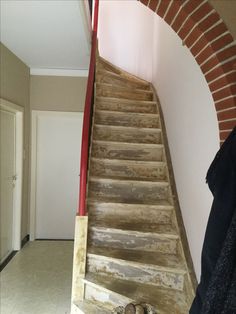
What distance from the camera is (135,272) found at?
2195 mm

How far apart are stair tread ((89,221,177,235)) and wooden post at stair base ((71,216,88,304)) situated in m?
0.33

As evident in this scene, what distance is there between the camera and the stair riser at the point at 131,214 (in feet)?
8.60

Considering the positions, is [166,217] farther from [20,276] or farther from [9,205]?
[9,205]

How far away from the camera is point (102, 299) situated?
208 centimetres

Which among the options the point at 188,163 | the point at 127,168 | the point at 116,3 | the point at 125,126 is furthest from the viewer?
the point at 116,3

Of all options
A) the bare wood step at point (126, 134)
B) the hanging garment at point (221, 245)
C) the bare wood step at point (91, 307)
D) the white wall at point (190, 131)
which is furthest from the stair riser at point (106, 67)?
the hanging garment at point (221, 245)

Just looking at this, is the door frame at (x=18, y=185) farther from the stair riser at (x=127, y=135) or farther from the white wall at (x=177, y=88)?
the white wall at (x=177, y=88)

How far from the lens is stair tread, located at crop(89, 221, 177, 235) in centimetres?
246

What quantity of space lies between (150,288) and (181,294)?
231 mm

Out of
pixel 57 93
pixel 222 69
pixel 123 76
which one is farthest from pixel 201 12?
pixel 57 93

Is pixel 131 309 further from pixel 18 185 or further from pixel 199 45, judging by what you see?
pixel 18 185

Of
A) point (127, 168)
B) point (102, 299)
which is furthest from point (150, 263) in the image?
point (127, 168)

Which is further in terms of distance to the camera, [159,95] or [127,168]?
[159,95]

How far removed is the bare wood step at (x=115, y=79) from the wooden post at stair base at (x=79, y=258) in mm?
2435
